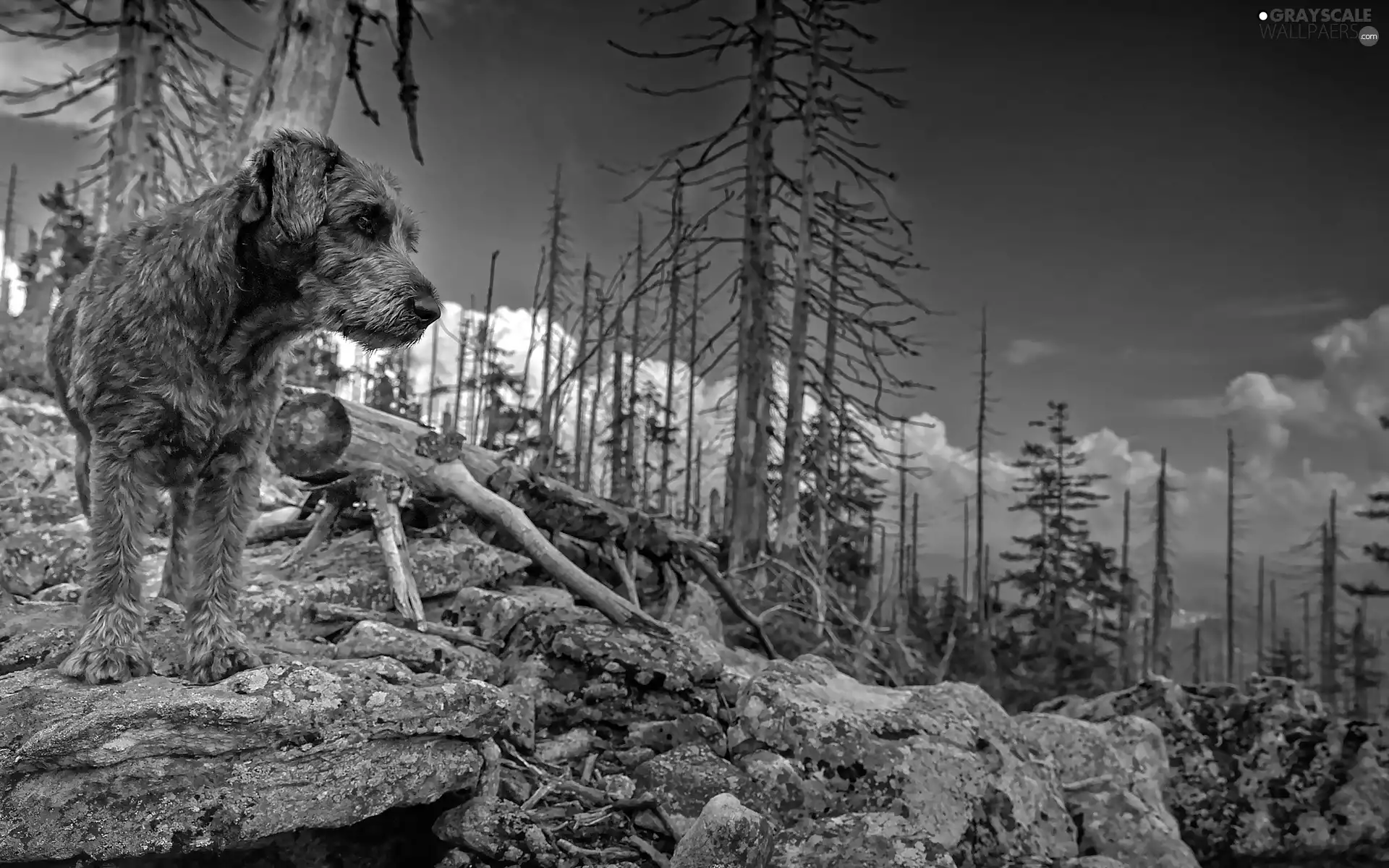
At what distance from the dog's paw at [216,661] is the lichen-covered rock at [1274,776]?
7912 mm

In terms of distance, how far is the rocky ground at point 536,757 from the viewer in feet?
9.68

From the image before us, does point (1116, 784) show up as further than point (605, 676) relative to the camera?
Yes

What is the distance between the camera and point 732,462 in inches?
491

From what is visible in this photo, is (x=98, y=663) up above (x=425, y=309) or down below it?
below

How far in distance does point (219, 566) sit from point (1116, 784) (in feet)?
20.3

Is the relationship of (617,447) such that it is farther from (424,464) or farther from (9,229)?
(9,229)

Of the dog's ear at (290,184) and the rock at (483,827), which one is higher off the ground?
the dog's ear at (290,184)

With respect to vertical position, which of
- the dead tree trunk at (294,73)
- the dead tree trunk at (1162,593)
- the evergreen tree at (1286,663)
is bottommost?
the evergreen tree at (1286,663)

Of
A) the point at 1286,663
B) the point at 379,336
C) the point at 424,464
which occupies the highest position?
the point at 379,336

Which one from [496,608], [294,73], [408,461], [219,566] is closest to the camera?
[219,566]

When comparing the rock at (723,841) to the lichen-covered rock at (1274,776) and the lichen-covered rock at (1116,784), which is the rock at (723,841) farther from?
the lichen-covered rock at (1274,776)

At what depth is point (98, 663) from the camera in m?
3.08

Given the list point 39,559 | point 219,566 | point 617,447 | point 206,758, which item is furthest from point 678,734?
point 617,447

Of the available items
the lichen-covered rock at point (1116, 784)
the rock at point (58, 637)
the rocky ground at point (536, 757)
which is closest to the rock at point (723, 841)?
the rocky ground at point (536, 757)
